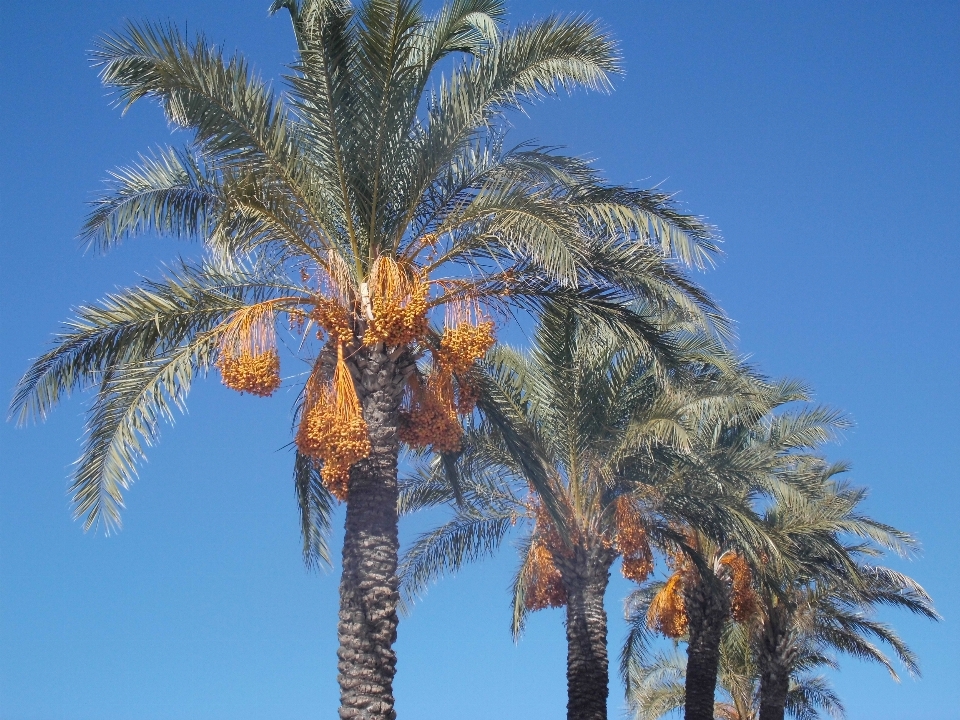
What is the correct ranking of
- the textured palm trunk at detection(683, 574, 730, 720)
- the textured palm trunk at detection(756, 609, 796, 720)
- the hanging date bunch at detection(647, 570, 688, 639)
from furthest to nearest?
the textured palm trunk at detection(756, 609, 796, 720) → the hanging date bunch at detection(647, 570, 688, 639) → the textured palm trunk at detection(683, 574, 730, 720)

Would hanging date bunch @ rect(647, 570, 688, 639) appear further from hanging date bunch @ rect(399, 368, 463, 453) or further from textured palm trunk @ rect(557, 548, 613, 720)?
hanging date bunch @ rect(399, 368, 463, 453)

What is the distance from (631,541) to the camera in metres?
16.9

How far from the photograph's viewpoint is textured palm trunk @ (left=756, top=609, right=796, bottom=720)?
78.4 ft

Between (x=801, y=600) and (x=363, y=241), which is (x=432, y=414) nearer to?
(x=363, y=241)

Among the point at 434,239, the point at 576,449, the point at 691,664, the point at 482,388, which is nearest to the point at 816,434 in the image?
the point at 691,664

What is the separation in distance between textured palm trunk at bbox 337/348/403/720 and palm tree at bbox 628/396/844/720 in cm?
717

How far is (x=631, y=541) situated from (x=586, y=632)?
1503 millimetres

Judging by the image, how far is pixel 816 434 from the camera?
2181cm

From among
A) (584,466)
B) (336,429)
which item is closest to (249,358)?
(336,429)

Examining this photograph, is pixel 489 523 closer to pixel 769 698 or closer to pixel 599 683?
pixel 599 683

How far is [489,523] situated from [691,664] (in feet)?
18.2

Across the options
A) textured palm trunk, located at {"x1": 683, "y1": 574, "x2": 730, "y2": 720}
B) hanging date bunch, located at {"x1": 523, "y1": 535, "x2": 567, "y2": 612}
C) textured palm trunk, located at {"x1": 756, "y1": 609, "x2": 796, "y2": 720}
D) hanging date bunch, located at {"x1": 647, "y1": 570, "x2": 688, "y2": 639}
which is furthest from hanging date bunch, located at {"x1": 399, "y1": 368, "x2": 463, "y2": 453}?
textured palm trunk, located at {"x1": 756, "y1": 609, "x2": 796, "y2": 720}

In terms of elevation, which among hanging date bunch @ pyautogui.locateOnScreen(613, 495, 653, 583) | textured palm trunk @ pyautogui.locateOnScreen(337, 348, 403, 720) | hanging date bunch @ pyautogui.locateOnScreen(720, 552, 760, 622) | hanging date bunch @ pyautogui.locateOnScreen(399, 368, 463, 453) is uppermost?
hanging date bunch @ pyautogui.locateOnScreen(720, 552, 760, 622)

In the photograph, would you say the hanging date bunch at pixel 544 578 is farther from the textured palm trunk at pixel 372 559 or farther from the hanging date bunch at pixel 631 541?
the textured palm trunk at pixel 372 559
